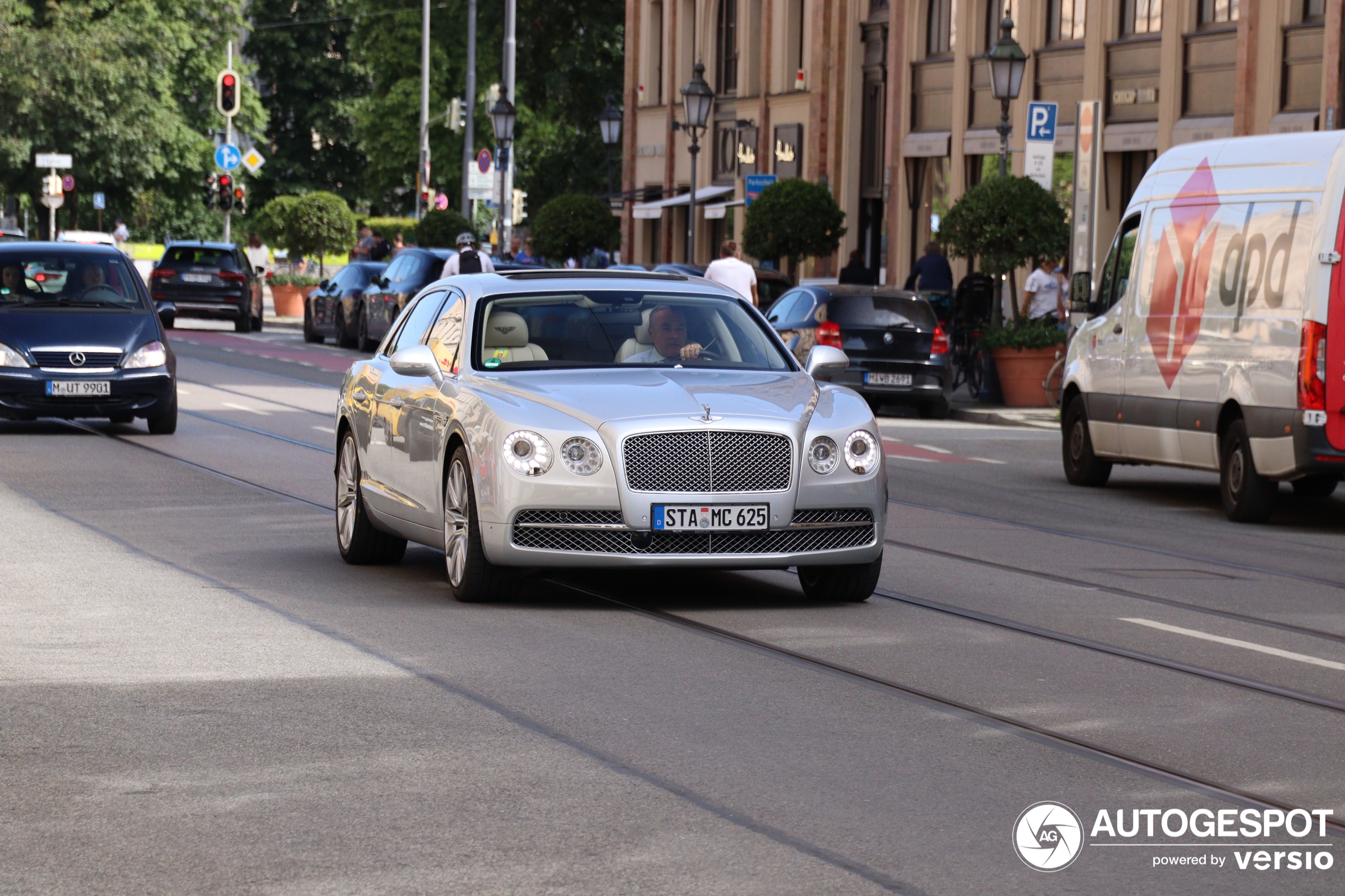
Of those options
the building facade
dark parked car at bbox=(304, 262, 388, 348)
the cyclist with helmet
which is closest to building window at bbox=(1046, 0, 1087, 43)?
the building facade

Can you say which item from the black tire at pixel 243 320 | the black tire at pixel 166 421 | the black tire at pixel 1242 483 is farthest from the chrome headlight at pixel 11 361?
the black tire at pixel 243 320

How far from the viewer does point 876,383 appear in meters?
26.5

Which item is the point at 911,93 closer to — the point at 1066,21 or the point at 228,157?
the point at 1066,21

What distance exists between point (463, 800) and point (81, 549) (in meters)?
6.49

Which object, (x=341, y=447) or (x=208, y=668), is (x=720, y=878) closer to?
(x=208, y=668)

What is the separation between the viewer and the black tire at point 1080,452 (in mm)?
18672

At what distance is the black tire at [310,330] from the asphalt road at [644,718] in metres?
27.2

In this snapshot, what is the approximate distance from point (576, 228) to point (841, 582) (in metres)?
38.9

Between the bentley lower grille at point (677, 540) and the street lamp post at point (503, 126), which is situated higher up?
the street lamp post at point (503, 126)

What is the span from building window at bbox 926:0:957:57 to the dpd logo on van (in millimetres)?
25458

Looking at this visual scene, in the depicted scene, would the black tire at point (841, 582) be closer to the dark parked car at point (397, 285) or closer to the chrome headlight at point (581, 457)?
the chrome headlight at point (581, 457)

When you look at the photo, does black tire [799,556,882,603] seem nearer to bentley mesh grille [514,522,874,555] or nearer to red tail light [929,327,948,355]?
bentley mesh grille [514,522,874,555]

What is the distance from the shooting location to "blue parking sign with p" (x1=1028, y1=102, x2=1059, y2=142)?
27.8 metres

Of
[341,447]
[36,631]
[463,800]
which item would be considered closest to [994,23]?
[341,447]
